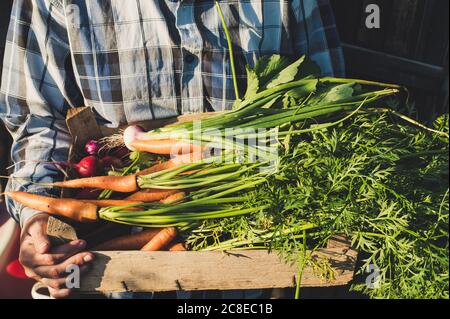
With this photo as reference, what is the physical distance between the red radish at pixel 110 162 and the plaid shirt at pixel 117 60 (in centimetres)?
15

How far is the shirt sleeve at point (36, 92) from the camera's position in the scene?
1818mm

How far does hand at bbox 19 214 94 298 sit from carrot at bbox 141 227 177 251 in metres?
0.19

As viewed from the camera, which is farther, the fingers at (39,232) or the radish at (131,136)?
the radish at (131,136)

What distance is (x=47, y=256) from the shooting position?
1.58 m

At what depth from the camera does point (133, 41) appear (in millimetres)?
1829

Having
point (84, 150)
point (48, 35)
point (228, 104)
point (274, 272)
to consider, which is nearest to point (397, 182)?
point (274, 272)

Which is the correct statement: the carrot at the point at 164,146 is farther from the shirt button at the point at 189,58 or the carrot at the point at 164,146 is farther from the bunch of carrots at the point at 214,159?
the shirt button at the point at 189,58

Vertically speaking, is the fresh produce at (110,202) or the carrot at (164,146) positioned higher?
the carrot at (164,146)

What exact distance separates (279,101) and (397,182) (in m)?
0.45

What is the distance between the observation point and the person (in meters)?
1.82

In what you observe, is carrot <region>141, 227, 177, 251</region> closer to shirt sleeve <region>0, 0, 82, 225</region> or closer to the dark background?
shirt sleeve <region>0, 0, 82, 225</region>

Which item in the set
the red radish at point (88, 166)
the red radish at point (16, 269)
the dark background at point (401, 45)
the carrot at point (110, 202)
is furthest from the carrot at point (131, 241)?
the dark background at point (401, 45)

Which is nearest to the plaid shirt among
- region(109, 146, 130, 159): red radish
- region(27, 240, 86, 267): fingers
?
region(109, 146, 130, 159): red radish

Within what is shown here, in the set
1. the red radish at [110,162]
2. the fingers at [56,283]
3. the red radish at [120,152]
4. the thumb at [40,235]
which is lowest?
the fingers at [56,283]
